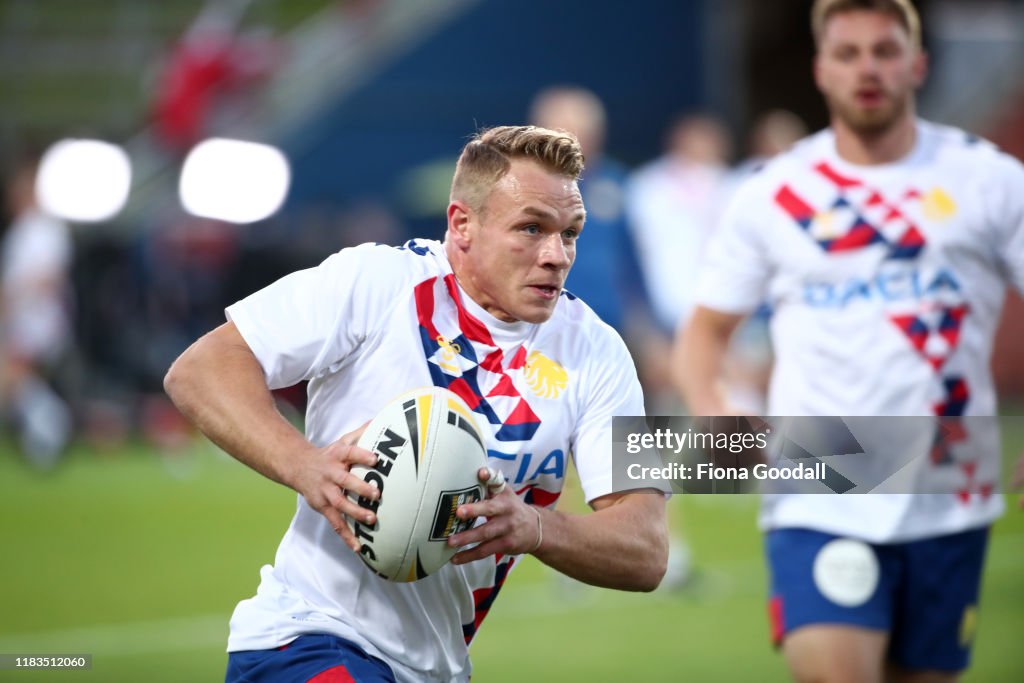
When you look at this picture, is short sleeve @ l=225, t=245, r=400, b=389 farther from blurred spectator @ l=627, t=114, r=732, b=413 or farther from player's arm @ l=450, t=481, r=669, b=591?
blurred spectator @ l=627, t=114, r=732, b=413

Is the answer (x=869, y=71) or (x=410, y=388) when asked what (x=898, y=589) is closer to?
(x=869, y=71)

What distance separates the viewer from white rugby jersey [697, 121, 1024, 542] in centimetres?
529

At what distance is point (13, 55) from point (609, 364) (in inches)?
857

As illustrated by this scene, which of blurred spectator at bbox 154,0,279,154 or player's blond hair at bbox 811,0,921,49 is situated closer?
player's blond hair at bbox 811,0,921,49

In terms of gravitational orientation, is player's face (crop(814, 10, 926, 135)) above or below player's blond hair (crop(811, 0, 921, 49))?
below

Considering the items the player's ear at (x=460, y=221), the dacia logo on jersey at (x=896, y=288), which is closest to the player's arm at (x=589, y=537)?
the player's ear at (x=460, y=221)

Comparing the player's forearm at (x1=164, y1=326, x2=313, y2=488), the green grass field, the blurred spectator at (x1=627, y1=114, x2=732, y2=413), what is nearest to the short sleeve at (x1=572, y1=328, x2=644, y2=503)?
the player's forearm at (x1=164, y1=326, x2=313, y2=488)

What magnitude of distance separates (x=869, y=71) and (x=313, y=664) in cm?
286

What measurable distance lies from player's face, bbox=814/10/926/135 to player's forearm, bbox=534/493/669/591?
191 centimetres

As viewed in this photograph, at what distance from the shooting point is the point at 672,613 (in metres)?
9.38

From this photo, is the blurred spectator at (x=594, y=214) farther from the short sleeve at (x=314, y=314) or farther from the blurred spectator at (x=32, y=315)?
the blurred spectator at (x=32, y=315)

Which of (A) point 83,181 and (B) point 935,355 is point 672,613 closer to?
(B) point 935,355

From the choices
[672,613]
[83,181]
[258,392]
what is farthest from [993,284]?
[83,181]

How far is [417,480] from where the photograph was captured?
12.1ft
